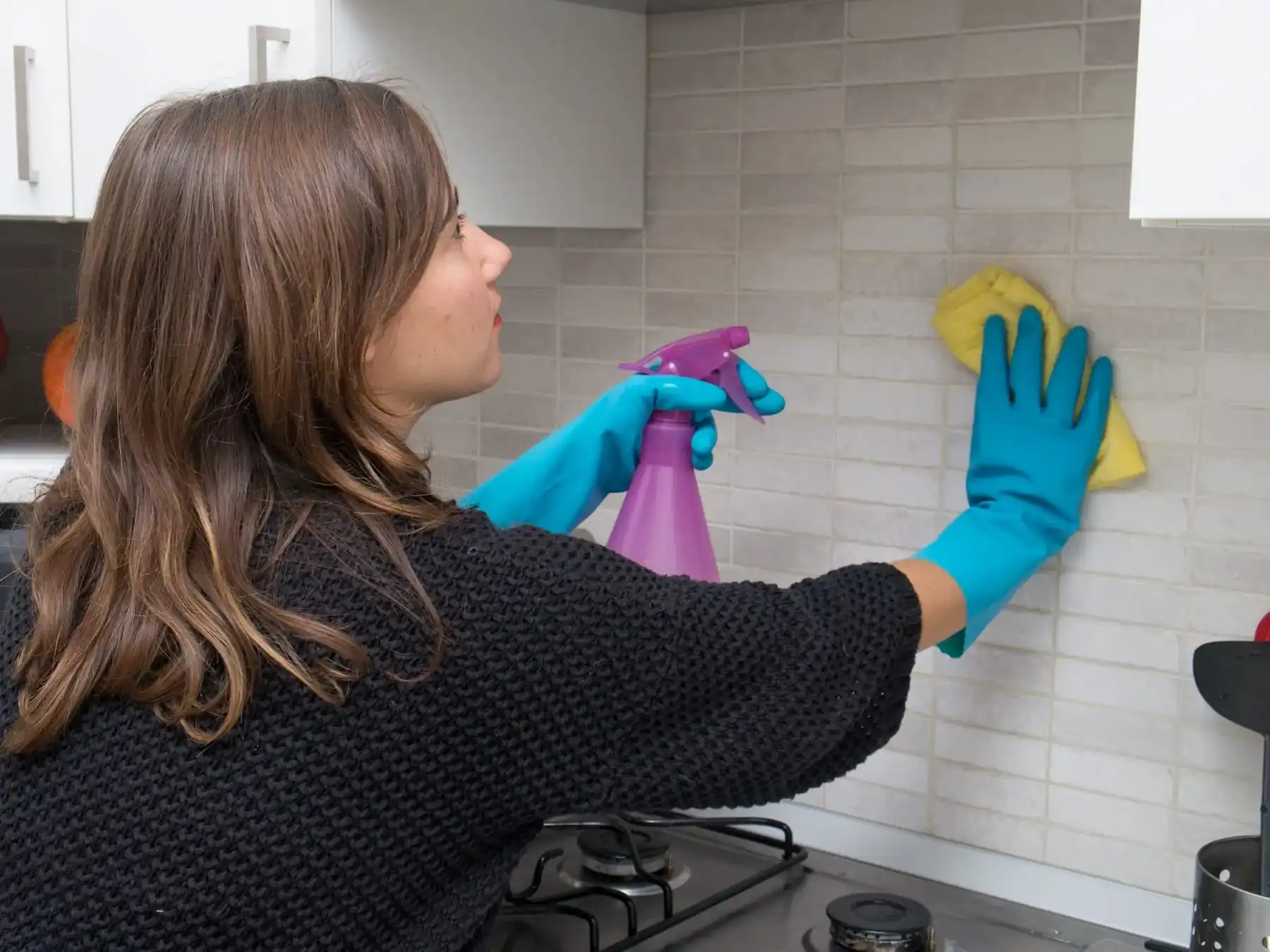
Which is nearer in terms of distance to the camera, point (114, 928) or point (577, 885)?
point (114, 928)

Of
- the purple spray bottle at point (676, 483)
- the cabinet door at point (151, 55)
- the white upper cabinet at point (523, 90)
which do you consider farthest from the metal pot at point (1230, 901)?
the cabinet door at point (151, 55)

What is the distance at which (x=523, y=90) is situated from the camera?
1.31 m

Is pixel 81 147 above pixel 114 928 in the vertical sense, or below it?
above

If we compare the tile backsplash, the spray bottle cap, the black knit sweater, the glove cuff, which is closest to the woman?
the black knit sweater

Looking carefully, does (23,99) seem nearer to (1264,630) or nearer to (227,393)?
(227,393)

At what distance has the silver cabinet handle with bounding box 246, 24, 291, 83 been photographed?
119cm

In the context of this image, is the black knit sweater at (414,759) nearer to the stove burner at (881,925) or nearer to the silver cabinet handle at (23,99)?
the stove burner at (881,925)

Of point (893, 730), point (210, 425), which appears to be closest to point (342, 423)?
point (210, 425)

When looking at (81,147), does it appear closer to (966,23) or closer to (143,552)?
(143,552)

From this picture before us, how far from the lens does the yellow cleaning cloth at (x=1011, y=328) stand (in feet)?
3.96

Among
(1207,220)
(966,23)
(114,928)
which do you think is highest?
(966,23)

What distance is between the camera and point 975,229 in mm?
1287

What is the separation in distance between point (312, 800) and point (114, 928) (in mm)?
133

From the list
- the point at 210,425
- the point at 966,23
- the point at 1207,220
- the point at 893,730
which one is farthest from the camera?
the point at 966,23
